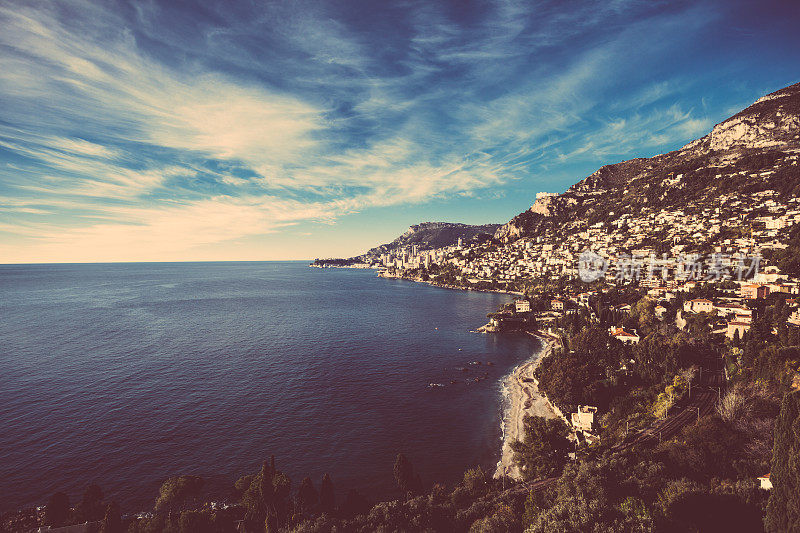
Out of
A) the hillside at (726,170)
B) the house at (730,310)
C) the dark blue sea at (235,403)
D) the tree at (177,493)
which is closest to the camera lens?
the tree at (177,493)

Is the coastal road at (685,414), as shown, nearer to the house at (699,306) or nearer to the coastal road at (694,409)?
the coastal road at (694,409)

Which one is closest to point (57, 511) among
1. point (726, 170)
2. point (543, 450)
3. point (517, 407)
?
point (543, 450)


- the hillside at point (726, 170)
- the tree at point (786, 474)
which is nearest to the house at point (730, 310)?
the tree at point (786, 474)

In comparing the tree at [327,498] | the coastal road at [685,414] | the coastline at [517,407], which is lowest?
the coastline at [517,407]

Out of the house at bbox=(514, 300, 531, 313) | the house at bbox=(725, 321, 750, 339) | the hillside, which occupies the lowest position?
the house at bbox=(514, 300, 531, 313)

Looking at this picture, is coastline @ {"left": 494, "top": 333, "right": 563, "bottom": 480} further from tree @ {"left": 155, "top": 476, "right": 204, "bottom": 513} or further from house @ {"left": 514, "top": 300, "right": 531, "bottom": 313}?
house @ {"left": 514, "top": 300, "right": 531, "bottom": 313}

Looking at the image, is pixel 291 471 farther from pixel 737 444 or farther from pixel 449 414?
pixel 737 444

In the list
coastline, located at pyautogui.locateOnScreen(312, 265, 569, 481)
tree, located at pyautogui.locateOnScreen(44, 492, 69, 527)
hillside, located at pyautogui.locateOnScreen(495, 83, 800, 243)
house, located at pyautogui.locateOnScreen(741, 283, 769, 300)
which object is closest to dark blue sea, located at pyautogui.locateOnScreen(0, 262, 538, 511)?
coastline, located at pyautogui.locateOnScreen(312, 265, 569, 481)

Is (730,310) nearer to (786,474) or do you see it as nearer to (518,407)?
(518,407)
